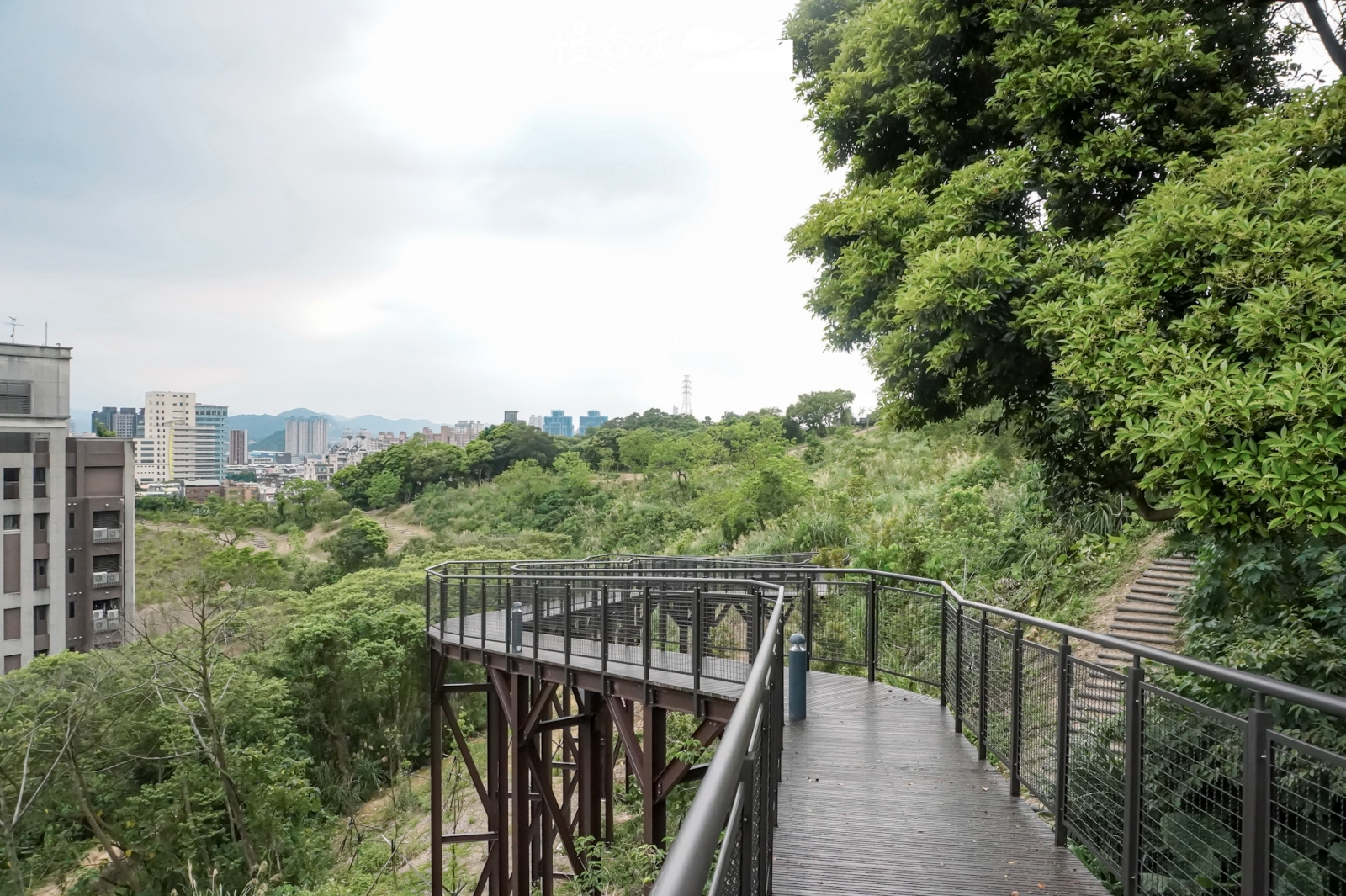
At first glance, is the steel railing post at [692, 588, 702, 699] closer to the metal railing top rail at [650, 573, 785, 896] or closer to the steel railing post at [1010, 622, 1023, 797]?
the steel railing post at [1010, 622, 1023, 797]

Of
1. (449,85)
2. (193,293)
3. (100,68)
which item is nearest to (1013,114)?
(449,85)

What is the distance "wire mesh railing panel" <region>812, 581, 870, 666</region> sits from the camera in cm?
959

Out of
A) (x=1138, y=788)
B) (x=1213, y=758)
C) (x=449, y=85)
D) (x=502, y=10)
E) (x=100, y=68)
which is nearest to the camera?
(x=1213, y=758)

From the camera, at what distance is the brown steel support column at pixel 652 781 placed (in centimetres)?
894

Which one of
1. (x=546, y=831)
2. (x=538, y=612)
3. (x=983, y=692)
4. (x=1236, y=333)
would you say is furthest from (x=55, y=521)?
(x=1236, y=333)

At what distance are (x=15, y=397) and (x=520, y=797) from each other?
3764cm

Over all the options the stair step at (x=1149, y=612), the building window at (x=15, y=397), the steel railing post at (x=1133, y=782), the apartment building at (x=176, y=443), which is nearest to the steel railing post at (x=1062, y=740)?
the steel railing post at (x=1133, y=782)

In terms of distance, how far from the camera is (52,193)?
70.3 meters

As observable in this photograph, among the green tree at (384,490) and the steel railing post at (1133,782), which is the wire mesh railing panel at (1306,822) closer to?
the steel railing post at (1133,782)

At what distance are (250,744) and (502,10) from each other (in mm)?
20442

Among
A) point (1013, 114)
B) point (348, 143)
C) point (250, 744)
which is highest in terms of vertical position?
point (348, 143)

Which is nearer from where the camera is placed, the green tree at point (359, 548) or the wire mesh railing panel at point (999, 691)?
the wire mesh railing panel at point (999, 691)

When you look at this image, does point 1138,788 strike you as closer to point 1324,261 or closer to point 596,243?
point 1324,261

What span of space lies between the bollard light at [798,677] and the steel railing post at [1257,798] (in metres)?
4.37
